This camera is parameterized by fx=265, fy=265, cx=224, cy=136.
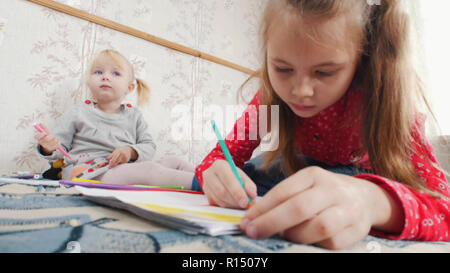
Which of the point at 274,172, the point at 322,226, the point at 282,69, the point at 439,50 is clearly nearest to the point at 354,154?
the point at 274,172

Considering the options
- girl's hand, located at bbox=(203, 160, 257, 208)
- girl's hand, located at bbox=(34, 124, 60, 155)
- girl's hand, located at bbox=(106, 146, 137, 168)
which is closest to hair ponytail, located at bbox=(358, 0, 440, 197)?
girl's hand, located at bbox=(203, 160, 257, 208)

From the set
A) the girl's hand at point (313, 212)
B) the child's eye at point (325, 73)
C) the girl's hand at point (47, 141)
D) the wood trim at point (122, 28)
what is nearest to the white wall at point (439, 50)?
the wood trim at point (122, 28)

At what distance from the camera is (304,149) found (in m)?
0.67

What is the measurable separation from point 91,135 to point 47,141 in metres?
0.18

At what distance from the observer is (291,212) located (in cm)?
24

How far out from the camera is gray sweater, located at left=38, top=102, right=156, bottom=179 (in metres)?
1.01

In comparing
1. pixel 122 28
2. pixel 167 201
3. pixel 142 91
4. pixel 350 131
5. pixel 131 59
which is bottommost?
pixel 167 201

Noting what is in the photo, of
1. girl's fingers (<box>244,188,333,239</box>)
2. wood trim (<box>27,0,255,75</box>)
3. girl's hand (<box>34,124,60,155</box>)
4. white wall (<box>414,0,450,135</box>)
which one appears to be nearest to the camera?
girl's fingers (<box>244,188,333,239</box>)

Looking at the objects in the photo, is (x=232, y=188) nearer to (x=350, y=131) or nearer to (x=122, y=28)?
(x=350, y=131)

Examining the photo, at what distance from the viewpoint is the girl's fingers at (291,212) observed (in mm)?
235

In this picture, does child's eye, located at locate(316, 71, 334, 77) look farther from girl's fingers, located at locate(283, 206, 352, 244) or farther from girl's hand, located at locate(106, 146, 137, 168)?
girl's hand, located at locate(106, 146, 137, 168)

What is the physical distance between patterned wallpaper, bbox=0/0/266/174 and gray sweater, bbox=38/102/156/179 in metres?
0.11

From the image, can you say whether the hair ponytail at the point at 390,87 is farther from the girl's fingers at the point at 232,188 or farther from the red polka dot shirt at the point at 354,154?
the girl's fingers at the point at 232,188
